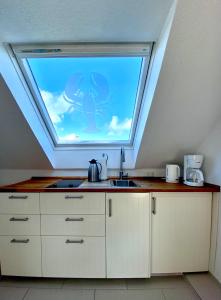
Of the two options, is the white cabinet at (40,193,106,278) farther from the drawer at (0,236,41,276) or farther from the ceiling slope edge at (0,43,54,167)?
the ceiling slope edge at (0,43,54,167)

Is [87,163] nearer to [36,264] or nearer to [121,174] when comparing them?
[121,174]

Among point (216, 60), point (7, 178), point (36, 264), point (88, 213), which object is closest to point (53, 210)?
point (88, 213)

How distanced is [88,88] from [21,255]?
1.74 m

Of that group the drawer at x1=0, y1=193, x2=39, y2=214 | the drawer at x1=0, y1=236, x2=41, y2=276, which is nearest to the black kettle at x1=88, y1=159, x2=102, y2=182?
the drawer at x1=0, y1=193, x2=39, y2=214

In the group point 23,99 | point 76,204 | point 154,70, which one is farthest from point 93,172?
point 154,70

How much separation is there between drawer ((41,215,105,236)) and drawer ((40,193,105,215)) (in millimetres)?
45

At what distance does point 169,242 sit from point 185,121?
1146 mm

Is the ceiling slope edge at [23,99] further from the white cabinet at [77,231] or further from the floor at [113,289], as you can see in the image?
A: the floor at [113,289]

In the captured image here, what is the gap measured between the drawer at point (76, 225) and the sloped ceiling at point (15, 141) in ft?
2.53

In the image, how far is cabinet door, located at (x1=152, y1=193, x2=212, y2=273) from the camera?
1.72 metres

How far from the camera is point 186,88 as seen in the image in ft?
4.77

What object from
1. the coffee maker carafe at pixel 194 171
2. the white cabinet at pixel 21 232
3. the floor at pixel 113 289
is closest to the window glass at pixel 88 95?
the coffee maker carafe at pixel 194 171

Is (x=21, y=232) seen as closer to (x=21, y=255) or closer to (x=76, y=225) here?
(x=21, y=255)

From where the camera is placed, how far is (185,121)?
1.73 meters
